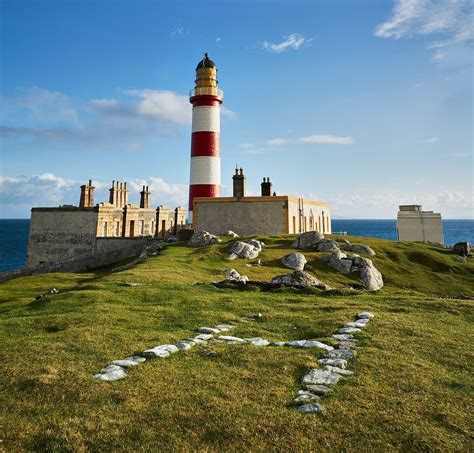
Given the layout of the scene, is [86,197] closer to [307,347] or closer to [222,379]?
[307,347]

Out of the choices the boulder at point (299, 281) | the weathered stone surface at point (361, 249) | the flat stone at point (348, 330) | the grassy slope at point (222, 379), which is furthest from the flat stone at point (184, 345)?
the weathered stone surface at point (361, 249)

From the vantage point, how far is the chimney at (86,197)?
153 feet

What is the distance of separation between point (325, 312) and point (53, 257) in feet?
129

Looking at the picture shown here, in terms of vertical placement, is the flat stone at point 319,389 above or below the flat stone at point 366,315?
below

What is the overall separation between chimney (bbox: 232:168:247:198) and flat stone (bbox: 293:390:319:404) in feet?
109

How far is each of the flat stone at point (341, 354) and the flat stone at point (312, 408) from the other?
2.43 meters

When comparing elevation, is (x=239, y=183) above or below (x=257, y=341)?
above

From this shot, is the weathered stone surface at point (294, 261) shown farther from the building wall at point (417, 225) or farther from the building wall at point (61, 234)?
the building wall at point (417, 225)

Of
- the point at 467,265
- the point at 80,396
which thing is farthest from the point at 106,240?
the point at 80,396

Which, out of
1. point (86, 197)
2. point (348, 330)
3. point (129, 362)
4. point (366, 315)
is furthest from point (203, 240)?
point (129, 362)

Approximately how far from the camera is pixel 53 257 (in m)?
45.0

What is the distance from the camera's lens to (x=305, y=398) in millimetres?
6645

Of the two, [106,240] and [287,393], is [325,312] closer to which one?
[287,393]

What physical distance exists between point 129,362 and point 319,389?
3852 millimetres
